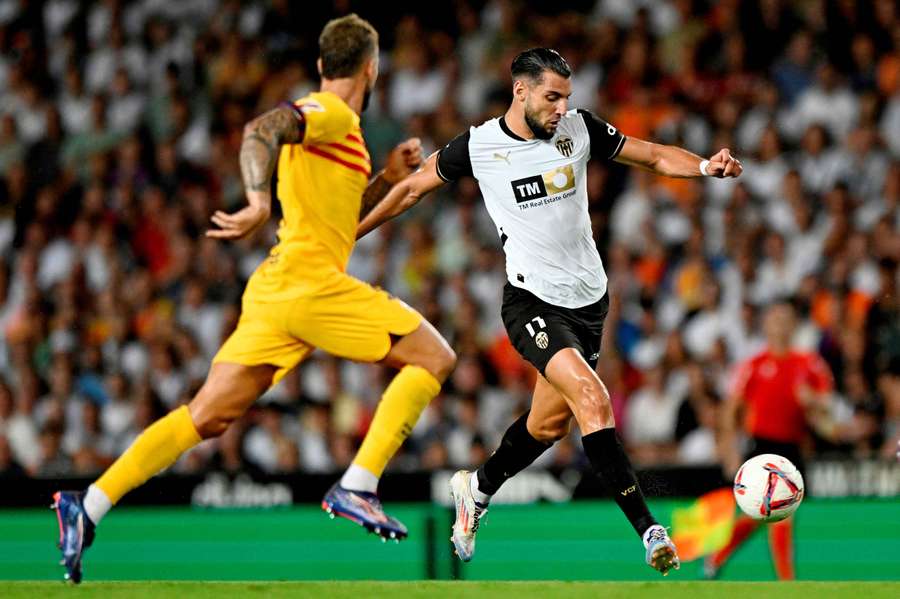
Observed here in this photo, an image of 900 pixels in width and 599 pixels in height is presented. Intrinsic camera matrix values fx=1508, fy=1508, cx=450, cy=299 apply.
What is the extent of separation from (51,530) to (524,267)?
16.1ft

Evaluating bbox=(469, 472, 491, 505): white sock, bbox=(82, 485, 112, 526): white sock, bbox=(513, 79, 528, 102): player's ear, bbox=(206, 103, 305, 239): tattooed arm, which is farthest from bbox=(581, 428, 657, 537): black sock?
bbox=(82, 485, 112, 526): white sock

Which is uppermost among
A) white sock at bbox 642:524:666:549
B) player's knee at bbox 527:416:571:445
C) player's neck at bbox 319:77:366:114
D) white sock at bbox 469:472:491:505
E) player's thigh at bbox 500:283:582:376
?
player's neck at bbox 319:77:366:114

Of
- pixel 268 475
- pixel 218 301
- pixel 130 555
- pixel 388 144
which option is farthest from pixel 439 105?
pixel 130 555

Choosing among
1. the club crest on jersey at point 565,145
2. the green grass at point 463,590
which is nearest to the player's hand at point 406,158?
the club crest on jersey at point 565,145

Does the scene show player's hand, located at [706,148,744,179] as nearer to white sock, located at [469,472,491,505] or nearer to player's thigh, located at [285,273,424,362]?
player's thigh, located at [285,273,424,362]

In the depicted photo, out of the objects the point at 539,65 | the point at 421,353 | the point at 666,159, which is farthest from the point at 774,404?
the point at 421,353

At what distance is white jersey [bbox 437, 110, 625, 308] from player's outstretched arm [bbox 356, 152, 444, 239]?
9 cm

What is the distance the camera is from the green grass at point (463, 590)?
6.47 meters

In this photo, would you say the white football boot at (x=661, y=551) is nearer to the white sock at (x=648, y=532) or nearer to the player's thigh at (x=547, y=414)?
the white sock at (x=648, y=532)

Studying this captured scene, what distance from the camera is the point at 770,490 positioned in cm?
729

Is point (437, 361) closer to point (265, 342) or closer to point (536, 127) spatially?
point (265, 342)

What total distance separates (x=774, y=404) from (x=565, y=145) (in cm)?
376

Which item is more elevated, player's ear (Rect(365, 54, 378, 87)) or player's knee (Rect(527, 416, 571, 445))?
player's ear (Rect(365, 54, 378, 87))

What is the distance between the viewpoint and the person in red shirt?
10.2 m
